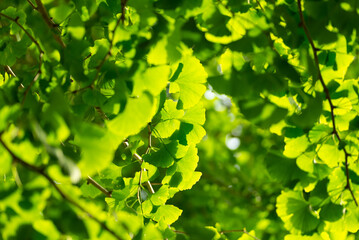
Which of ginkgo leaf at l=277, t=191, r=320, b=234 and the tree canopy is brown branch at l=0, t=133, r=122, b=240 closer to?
the tree canopy

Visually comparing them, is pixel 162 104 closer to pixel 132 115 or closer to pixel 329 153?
pixel 132 115

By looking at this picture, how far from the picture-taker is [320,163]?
0.93 m

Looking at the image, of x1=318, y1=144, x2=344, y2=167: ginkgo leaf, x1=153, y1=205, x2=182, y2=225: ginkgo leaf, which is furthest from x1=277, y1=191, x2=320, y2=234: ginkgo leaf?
x1=153, y1=205, x2=182, y2=225: ginkgo leaf

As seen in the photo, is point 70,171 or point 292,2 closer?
point 70,171

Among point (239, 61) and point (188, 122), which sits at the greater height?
point (239, 61)

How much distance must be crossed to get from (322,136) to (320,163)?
0.21 feet

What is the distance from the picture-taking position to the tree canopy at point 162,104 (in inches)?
24.0

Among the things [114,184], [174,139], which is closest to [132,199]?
[114,184]

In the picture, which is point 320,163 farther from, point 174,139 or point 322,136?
point 174,139

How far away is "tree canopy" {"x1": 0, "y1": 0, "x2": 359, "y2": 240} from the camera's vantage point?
2.00 feet

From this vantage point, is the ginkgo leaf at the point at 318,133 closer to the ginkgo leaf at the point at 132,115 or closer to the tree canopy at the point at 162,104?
the tree canopy at the point at 162,104

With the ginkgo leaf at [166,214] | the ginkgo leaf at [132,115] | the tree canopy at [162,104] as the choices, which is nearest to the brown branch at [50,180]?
the tree canopy at [162,104]

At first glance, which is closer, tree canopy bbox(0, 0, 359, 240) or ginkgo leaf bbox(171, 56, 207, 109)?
tree canopy bbox(0, 0, 359, 240)

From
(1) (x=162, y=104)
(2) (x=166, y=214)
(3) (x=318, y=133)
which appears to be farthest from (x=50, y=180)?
(3) (x=318, y=133)
